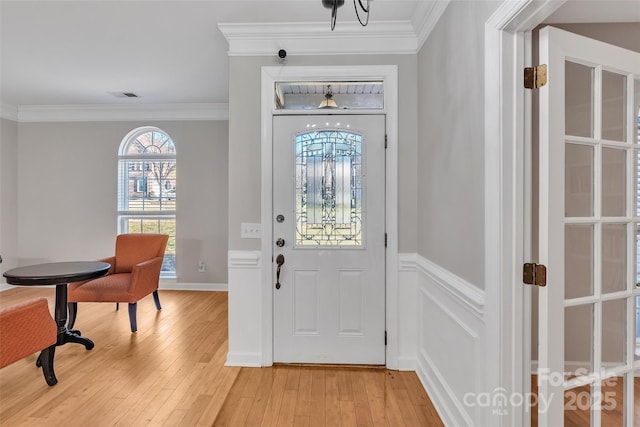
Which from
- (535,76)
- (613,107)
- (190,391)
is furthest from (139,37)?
(613,107)

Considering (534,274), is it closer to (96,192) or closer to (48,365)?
(48,365)

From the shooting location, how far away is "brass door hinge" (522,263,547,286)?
1.26 meters

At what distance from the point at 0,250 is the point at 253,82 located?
494 centimetres

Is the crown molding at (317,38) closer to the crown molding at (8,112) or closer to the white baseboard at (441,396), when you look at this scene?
the white baseboard at (441,396)

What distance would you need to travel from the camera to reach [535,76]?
1.29 m

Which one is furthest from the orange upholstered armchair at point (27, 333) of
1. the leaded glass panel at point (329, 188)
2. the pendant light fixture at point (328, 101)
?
the pendant light fixture at point (328, 101)

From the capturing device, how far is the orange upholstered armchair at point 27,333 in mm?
1918

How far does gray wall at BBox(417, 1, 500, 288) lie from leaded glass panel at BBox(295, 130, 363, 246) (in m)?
0.50

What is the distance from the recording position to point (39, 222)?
16.3ft

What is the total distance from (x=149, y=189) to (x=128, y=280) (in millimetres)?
2011

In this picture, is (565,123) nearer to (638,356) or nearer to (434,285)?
(638,356)

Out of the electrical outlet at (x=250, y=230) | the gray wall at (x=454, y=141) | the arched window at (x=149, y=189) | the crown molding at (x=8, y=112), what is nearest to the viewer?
the gray wall at (x=454, y=141)

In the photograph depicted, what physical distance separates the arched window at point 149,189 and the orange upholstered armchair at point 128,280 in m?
1.06

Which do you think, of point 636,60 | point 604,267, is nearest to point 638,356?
point 604,267
